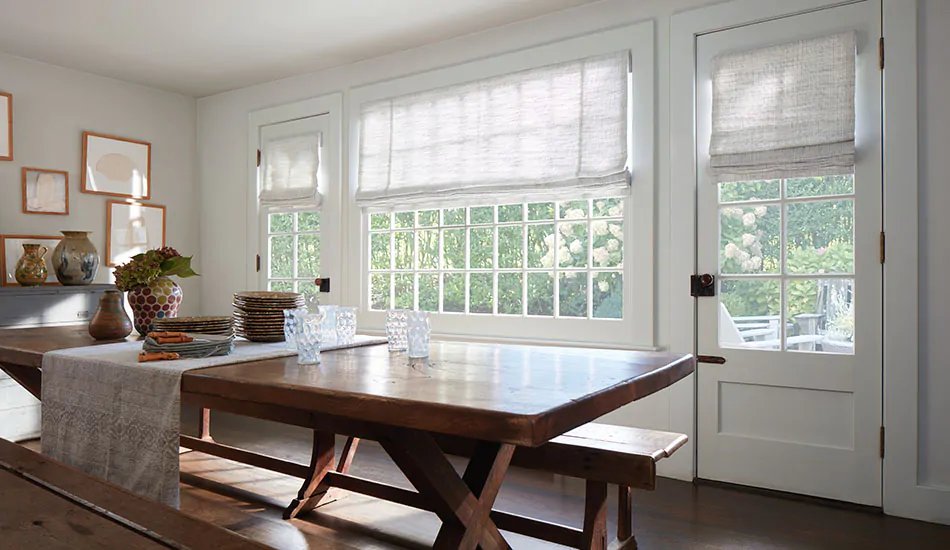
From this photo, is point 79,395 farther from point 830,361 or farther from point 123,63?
point 123,63

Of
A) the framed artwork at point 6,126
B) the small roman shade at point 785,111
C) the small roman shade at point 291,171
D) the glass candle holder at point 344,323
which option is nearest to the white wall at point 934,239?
the small roman shade at point 785,111

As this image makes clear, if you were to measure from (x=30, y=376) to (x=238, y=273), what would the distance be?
2692 millimetres

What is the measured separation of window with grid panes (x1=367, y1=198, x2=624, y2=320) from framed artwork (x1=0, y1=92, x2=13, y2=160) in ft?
8.19

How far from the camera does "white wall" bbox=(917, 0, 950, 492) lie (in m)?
2.73

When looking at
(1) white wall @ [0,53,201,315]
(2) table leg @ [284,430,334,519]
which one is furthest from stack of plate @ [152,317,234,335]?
(1) white wall @ [0,53,201,315]

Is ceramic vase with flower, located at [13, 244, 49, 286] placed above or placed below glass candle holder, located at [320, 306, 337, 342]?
above

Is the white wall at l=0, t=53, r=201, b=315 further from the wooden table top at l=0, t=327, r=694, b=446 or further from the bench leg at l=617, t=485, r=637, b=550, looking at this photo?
the bench leg at l=617, t=485, r=637, b=550

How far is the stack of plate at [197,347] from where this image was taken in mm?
1890

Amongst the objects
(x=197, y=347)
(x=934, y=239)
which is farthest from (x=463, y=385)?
(x=934, y=239)

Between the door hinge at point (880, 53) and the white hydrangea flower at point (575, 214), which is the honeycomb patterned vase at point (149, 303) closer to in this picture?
the white hydrangea flower at point (575, 214)

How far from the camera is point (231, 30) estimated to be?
13.3 feet

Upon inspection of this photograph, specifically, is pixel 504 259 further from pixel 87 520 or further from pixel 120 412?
pixel 87 520

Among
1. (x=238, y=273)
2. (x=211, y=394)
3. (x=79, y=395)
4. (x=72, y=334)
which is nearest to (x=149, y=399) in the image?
(x=211, y=394)

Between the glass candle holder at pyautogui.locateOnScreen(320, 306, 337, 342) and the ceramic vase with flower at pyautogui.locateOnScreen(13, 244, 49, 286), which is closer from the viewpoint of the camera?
the glass candle holder at pyautogui.locateOnScreen(320, 306, 337, 342)
